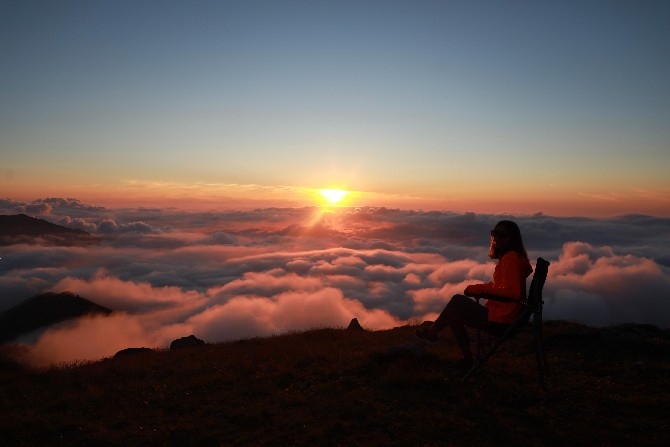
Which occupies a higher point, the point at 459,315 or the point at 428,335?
the point at 459,315

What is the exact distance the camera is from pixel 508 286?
7105mm

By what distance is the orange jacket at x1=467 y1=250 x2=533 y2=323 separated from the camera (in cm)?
706

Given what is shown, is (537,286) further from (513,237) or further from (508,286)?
(513,237)

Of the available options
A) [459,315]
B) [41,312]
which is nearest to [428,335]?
[459,315]

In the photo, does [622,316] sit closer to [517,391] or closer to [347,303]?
[347,303]

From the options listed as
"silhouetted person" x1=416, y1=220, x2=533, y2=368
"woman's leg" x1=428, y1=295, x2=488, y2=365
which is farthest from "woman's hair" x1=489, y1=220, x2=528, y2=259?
"woman's leg" x1=428, y1=295, x2=488, y2=365

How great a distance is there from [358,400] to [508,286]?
326 centimetres

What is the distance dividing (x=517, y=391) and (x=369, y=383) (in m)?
2.71

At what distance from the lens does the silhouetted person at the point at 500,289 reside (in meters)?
7.09

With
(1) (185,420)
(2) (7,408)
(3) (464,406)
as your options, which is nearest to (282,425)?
(1) (185,420)

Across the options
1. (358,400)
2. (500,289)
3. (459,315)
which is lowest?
(358,400)

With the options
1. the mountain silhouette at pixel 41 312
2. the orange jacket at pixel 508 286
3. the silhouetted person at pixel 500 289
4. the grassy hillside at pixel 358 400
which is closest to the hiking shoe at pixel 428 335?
the silhouetted person at pixel 500 289

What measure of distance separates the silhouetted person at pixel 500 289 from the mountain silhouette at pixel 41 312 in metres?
195

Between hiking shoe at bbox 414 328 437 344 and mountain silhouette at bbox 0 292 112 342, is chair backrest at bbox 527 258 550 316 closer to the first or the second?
hiking shoe at bbox 414 328 437 344
